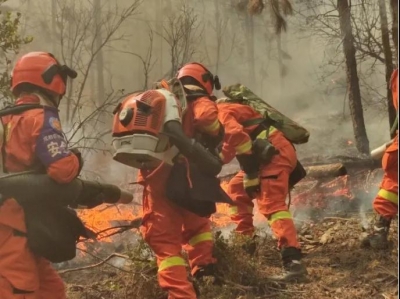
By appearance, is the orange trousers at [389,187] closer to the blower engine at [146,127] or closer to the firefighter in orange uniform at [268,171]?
the firefighter in orange uniform at [268,171]

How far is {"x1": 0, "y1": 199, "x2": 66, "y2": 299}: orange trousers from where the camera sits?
2.88 m

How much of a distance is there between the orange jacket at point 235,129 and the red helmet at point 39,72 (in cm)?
124

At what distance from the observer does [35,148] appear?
2.94 metres

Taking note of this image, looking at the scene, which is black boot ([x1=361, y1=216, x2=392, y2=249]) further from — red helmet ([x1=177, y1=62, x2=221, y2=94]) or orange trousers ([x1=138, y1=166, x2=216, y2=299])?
red helmet ([x1=177, y1=62, x2=221, y2=94])

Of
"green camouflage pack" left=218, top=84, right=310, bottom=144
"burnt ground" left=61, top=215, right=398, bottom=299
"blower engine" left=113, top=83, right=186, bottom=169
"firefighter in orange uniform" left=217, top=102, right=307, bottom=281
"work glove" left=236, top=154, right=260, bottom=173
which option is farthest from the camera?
"green camouflage pack" left=218, top=84, right=310, bottom=144

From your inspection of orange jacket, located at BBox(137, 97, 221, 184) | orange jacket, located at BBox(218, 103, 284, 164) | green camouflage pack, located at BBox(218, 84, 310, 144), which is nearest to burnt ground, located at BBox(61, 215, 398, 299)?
orange jacket, located at BBox(218, 103, 284, 164)

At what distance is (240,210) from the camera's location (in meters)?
4.62

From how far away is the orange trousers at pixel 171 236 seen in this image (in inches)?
127

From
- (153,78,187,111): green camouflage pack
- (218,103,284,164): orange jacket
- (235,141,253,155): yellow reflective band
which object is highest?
(153,78,187,111): green camouflage pack

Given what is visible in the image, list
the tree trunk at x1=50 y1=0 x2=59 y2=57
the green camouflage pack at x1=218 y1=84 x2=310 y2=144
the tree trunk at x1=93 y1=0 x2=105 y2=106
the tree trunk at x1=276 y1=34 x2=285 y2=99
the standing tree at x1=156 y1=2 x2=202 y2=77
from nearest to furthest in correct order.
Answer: the green camouflage pack at x1=218 y1=84 x2=310 y2=144 < the standing tree at x1=156 y1=2 x2=202 y2=77 < the tree trunk at x1=276 y1=34 x2=285 y2=99 < the tree trunk at x1=93 y1=0 x2=105 y2=106 < the tree trunk at x1=50 y1=0 x2=59 y2=57

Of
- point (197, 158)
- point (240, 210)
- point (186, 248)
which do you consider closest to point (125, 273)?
point (186, 248)

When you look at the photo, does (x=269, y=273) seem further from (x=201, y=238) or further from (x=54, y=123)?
(x=54, y=123)

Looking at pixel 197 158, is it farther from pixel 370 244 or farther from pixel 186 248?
pixel 370 244

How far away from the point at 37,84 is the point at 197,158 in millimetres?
1035
